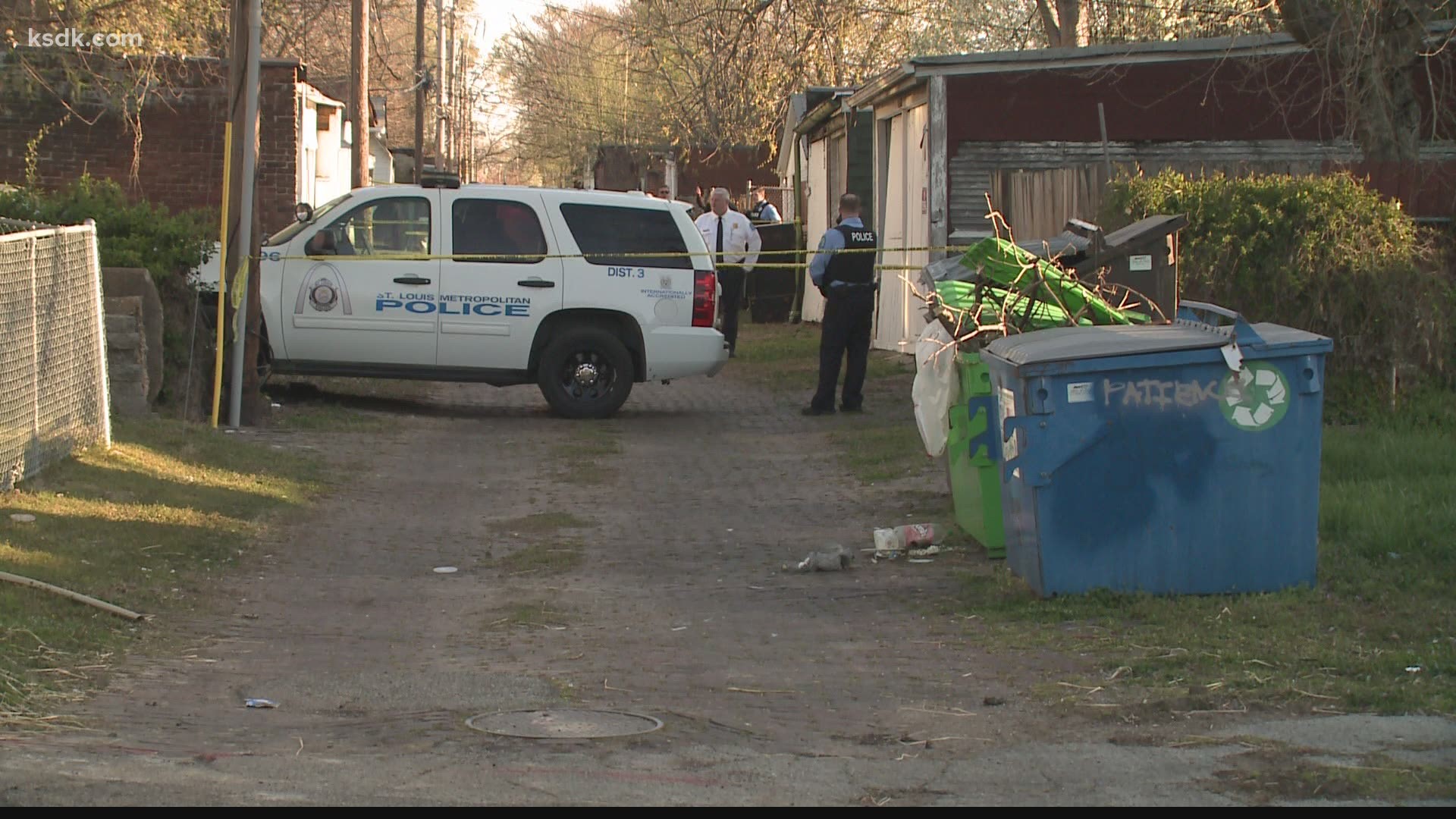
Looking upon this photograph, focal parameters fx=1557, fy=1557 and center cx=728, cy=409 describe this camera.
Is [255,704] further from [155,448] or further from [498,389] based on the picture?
[498,389]

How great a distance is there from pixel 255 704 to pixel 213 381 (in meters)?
8.14

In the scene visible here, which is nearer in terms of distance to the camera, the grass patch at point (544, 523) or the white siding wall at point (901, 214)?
the grass patch at point (544, 523)

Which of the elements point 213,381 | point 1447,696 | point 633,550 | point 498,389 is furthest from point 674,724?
point 498,389

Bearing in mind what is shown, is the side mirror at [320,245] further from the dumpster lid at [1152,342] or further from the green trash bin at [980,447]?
the dumpster lid at [1152,342]

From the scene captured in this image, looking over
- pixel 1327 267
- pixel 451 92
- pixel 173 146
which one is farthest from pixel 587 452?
pixel 451 92

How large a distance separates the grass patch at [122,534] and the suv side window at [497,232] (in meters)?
2.91

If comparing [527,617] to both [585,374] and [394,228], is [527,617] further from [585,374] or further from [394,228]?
[394,228]

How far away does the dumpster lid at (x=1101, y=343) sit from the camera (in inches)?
267

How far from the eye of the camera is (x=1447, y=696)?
5.41m

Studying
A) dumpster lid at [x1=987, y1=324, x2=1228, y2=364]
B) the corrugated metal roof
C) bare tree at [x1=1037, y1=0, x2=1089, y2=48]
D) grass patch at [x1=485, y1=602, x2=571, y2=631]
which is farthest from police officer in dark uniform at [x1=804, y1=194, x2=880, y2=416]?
bare tree at [x1=1037, y1=0, x2=1089, y2=48]

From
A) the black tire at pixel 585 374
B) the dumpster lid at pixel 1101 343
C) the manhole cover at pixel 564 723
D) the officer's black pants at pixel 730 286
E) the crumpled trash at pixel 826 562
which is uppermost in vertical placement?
the officer's black pants at pixel 730 286

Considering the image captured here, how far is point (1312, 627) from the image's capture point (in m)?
6.48

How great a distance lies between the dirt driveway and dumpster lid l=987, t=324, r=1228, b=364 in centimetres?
128

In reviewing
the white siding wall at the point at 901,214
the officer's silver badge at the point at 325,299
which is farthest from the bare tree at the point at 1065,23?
the officer's silver badge at the point at 325,299
